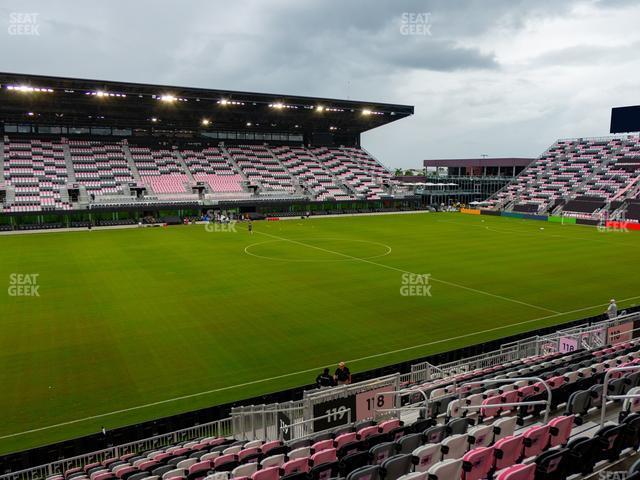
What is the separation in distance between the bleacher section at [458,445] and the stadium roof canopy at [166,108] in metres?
58.1

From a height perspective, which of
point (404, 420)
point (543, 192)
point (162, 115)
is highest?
point (162, 115)

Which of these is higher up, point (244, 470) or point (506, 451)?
point (506, 451)

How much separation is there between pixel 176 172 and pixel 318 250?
4274 cm

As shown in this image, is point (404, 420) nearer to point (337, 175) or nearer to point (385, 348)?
point (385, 348)

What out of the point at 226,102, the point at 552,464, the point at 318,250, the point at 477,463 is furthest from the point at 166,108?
the point at 552,464

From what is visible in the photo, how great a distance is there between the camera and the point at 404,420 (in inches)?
452

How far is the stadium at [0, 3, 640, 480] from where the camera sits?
8.99 meters

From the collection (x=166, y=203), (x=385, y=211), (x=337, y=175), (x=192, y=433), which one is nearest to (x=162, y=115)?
(x=166, y=203)

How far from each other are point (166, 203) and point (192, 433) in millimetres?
56578

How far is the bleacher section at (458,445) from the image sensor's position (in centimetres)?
678

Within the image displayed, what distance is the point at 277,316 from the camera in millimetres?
22578

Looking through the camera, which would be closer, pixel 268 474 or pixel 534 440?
pixel 268 474

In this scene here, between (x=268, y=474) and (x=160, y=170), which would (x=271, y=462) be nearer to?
(x=268, y=474)

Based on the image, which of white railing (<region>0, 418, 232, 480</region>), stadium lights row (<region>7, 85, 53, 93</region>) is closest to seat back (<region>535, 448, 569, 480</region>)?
white railing (<region>0, 418, 232, 480</region>)
